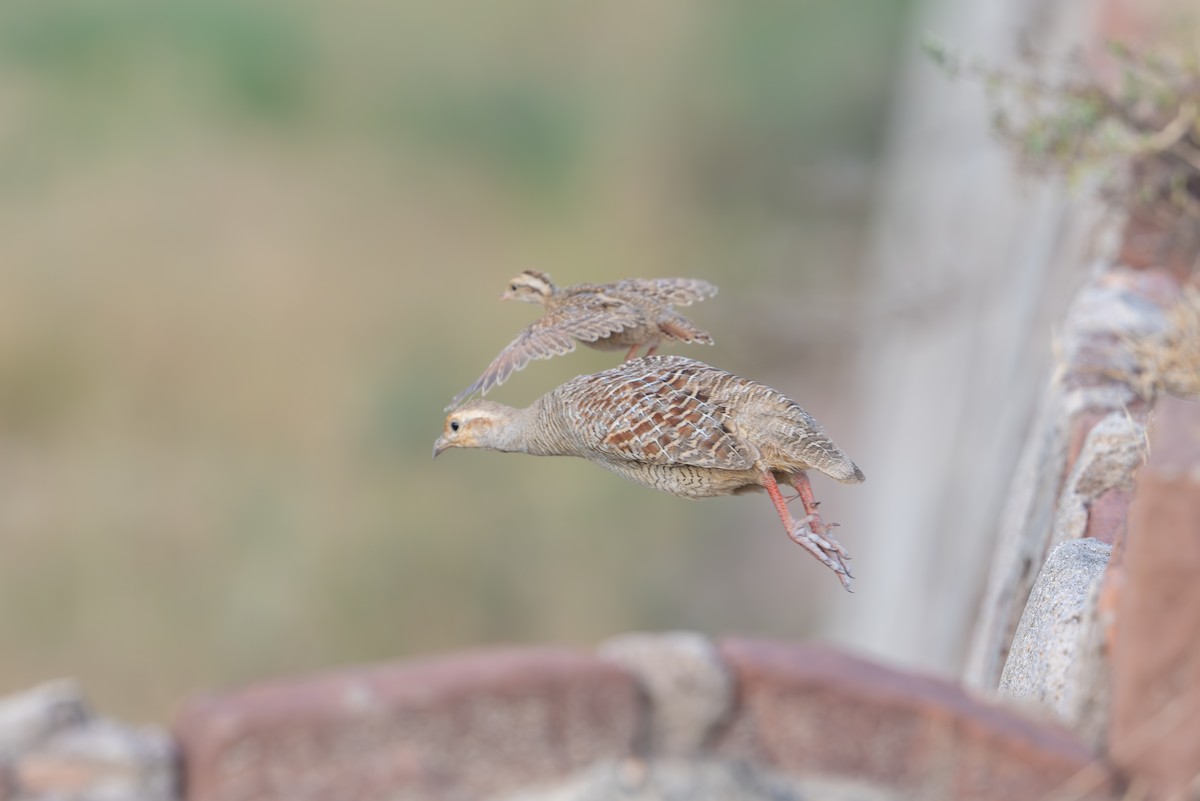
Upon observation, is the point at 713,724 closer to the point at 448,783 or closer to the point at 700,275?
the point at 448,783

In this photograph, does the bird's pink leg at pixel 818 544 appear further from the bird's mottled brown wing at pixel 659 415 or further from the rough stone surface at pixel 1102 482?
the rough stone surface at pixel 1102 482

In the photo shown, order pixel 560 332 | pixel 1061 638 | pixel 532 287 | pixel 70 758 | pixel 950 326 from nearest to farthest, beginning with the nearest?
1. pixel 70 758
2. pixel 1061 638
3. pixel 560 332
4. pixel 532 287
5. pixel 950 326

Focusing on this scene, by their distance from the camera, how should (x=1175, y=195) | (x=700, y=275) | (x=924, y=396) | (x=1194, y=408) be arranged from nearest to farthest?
(x=1194, y=408) < (x=1175, y=195) < (x=924, y=396) < (x=700, y=275)

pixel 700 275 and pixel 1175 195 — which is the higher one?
pixel 700 275

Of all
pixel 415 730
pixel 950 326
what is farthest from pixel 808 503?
pixel 950 326

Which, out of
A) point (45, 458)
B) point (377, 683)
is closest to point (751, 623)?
point (45, 458)

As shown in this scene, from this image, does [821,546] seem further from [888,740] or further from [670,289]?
[888,740]

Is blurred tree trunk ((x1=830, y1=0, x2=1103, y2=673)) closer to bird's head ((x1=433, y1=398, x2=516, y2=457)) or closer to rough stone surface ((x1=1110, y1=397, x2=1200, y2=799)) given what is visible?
bird's head ((x1=433, y1=398, x2=516, y2=457))
